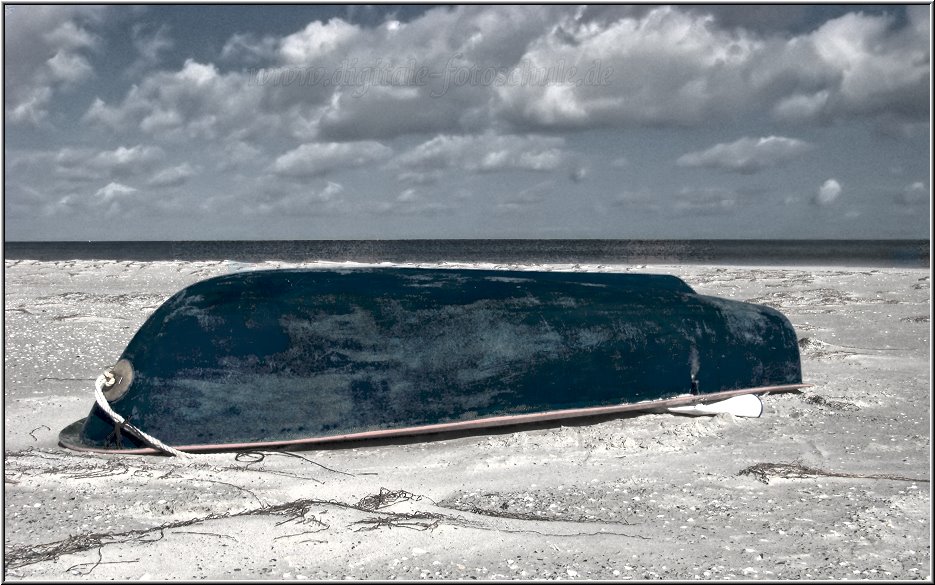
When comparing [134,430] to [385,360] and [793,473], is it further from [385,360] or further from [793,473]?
[793,473]

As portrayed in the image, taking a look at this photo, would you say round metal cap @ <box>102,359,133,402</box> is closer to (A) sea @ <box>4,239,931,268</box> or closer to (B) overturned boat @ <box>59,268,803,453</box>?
(B) overturned boat @ <box>59,268,803,453</box>

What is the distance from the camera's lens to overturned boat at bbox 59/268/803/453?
445 centimetres

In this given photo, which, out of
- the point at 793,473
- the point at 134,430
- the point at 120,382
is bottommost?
the point at 793,473

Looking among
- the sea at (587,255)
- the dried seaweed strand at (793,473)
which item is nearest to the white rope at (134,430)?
the dried seaweed strand at (793,473)

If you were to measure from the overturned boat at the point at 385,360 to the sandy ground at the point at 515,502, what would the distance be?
172 millimetres

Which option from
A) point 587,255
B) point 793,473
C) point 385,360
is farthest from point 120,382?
point 587,255

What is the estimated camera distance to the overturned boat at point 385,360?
4453 millimetres

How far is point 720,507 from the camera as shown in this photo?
11.9 feet

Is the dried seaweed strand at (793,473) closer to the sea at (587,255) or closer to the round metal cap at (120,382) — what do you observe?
the round metal cap at (120,382)

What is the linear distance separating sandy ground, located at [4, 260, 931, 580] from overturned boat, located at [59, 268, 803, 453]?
17 centimetres

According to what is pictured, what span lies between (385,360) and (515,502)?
135 centimetres

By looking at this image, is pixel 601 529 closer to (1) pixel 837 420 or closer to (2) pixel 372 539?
(2) pixel 372 539

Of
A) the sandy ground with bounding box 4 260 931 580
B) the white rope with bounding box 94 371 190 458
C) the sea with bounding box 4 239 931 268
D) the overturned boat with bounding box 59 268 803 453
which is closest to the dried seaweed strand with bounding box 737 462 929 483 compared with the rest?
the sandy ground with bounding box 4 260 931 580

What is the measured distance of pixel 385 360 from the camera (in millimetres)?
4695
